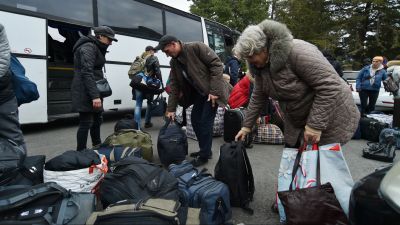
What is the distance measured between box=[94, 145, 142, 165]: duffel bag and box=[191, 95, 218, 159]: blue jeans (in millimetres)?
862

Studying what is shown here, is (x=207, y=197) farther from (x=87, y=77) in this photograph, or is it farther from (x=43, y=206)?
(x=87, y=77)

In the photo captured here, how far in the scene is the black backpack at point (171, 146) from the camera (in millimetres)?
4344

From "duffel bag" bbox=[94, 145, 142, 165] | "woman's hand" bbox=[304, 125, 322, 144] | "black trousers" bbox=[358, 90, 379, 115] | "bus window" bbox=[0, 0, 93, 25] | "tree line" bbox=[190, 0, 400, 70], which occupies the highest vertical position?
"tree line" bbox=[190, 0, 400, 70]

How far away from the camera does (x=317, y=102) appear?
2518 mm

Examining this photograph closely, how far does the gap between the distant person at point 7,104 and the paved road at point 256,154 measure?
6.06 feet

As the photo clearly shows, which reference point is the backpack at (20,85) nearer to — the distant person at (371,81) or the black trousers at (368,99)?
the distant person at (371,81)

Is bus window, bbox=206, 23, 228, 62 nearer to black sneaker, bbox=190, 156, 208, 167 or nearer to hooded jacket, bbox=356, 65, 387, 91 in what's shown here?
hooded jacket, bbox=356, 65, 387, 91

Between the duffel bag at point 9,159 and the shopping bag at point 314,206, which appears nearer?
the shopping bag at point 314,206

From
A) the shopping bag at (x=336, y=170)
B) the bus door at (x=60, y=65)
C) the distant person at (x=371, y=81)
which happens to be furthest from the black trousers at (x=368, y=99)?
the bus door at (x=60, y=65)

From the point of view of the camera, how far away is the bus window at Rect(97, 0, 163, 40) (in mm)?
7844

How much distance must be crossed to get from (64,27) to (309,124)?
6.81 m

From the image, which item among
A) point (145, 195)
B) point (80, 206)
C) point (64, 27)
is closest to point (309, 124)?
point (145, 195)

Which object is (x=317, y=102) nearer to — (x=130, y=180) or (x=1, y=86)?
(x=130, y=180)

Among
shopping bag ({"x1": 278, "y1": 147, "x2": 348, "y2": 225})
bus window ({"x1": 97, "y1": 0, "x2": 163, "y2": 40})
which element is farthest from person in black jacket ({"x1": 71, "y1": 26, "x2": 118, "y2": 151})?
bus window ({"x1": 97, "y1": 0, "x2": 163, "y2": 40})
